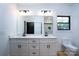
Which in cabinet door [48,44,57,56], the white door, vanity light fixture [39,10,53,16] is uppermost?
vanity light fixture [39,10,53,16]

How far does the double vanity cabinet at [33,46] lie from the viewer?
341cm

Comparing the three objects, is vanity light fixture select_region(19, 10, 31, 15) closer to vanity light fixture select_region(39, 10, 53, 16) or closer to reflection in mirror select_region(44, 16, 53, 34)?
vanity light fixture select_region(39, 10, 53, 16)

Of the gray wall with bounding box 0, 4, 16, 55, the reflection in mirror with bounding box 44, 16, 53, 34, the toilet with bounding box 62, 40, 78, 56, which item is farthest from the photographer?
the reflection in mirror with bounding box 44, 16, 53, 34

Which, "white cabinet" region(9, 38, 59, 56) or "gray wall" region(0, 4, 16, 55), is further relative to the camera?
"white cabinet" region(9, 38, 59, 56)

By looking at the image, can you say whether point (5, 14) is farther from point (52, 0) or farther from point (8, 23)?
point (52, 0)

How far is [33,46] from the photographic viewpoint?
11.4 ft

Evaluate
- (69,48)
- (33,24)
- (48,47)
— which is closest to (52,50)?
(48,47)

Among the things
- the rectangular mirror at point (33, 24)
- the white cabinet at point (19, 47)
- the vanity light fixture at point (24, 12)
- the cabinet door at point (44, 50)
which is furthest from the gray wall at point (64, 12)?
the white cabinet at point (19, 47)

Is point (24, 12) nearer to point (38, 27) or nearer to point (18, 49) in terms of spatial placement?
point (38, 27)

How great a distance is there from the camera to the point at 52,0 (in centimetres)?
81

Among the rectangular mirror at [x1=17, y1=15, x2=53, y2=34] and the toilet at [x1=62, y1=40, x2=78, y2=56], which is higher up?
the rectangular mirror at [x1=17, y1=15, x2=53, y2=34]

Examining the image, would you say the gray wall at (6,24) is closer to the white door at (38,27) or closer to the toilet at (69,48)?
the white door at (38,27)

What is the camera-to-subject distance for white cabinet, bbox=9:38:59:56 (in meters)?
3.41

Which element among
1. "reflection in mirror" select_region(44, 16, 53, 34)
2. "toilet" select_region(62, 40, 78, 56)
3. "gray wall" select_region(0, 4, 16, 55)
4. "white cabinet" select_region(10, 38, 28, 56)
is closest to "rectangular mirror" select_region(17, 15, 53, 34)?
"reflection in mirror" select_region(44, 16, 53, 34)
